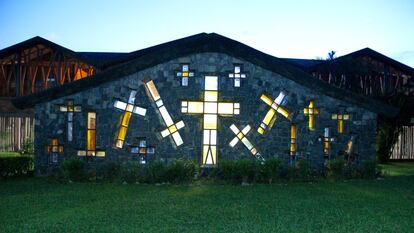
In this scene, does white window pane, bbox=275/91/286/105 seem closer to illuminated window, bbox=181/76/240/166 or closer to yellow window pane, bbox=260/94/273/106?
yellow window pane, bbox=260/94/273/106

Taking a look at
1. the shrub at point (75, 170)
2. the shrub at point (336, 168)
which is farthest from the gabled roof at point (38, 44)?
the shrub at point (336, 168)

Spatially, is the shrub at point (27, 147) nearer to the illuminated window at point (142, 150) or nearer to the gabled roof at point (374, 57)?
the illuminated window at point (142, 150)

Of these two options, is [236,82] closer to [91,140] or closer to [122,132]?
[122,132]

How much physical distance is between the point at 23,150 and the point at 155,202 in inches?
636

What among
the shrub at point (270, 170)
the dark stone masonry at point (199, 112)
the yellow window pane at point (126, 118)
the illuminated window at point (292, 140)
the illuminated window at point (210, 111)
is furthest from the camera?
the illuminated window at point (292, 140)

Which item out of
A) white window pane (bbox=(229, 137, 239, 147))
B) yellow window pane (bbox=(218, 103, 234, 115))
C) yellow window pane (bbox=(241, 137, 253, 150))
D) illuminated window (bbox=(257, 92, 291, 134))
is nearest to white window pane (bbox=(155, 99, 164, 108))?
yellow window pane (bbox=(218, 103, 234, 115))

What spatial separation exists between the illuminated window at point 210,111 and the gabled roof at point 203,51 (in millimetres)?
1071

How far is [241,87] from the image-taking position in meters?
13.7

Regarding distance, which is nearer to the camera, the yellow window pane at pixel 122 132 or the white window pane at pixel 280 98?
the yellow window pane at pixel 122 132

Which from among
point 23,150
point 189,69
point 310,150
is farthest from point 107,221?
point 23,150

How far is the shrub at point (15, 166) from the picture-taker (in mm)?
12938

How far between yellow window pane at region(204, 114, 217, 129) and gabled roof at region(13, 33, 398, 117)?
81.8 inches

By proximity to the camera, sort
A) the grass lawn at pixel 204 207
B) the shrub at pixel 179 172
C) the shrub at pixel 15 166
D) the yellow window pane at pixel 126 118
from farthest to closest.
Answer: the yellow window pane at pixel 126 118 < the shrub at pixel 15 166 < the shrub at pixel 179 172 < the grass lawn at pixel 204 207

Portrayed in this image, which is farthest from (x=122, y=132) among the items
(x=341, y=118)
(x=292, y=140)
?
(x=341, y=118)
